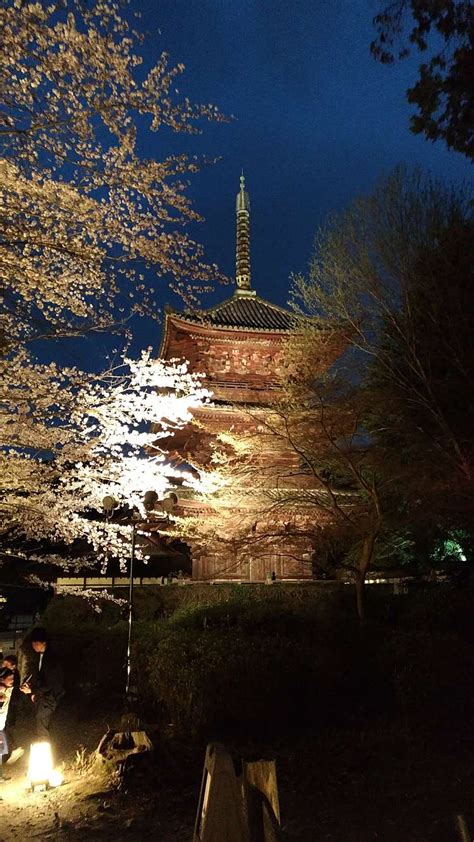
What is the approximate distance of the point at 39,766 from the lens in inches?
241

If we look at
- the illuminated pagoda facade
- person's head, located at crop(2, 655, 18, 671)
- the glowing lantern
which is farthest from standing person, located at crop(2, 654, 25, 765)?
the illuminated pagoda facade

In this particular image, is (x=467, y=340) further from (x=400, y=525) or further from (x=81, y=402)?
(x=81, y=402)

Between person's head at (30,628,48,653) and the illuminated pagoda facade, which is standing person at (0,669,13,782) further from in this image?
the illuminated pagoda facade

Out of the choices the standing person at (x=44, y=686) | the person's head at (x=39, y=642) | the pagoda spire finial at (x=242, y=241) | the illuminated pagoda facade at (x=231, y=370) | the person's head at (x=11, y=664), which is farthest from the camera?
the pagoda spire finial at (x=242, y=241)

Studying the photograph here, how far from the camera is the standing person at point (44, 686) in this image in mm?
6656

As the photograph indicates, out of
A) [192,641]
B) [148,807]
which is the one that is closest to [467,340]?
[192,641]

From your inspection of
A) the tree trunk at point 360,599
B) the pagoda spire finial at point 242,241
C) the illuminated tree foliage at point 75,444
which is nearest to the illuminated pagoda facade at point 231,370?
the pagoda spire finial at point 242,241

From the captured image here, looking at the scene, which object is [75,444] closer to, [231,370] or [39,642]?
[39,642]

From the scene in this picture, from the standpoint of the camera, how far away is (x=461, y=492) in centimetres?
1162

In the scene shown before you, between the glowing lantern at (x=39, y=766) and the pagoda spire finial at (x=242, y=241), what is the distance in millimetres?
17209

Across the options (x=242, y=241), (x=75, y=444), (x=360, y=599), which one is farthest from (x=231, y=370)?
(x=75, y=444)

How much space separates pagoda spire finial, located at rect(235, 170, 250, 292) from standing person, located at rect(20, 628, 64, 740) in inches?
637

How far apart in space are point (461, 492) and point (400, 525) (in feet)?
12.2

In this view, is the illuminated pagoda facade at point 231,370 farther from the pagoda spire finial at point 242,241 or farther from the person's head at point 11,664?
the person's head at point 11,664
